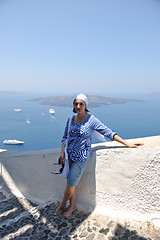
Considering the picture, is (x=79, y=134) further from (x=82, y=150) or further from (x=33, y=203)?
(x=33, y=203)

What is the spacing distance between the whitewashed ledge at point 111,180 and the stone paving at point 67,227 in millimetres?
92

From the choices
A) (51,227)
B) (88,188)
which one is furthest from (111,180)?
(51,227)

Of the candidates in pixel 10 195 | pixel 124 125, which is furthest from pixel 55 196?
pixel 124 125

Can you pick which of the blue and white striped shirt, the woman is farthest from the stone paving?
the blue and white striped shirt

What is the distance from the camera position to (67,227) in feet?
5.72

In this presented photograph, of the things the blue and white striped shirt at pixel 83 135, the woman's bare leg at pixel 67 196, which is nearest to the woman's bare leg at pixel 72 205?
the woman's bare leg at pixel 67 196

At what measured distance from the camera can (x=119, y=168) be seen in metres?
1.74

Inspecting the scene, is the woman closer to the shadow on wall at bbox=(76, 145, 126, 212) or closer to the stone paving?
the shadow on wall at bbox=(76, 145, 126, 212)

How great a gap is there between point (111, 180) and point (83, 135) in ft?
1.83

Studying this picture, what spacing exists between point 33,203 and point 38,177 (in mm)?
352

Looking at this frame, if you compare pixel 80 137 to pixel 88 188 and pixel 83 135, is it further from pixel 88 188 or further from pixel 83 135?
pixel 88 188

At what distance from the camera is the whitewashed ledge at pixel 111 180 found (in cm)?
162

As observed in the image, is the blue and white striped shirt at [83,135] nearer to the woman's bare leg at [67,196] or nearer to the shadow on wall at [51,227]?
the woman's bare leg at [67,196]

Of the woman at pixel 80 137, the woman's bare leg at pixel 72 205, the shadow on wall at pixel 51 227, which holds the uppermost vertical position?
the woman at pixel 80 137
